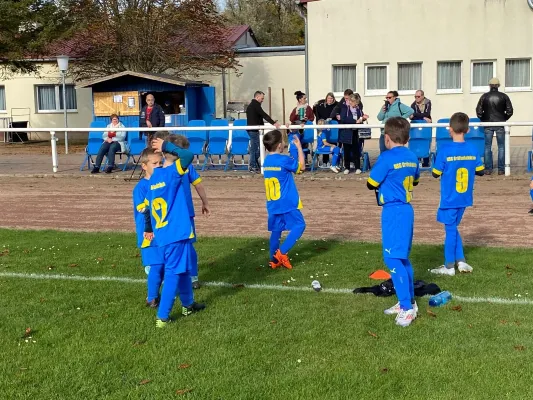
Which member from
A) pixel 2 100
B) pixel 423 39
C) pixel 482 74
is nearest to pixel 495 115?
pixel 423 39

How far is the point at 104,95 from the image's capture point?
2750cm

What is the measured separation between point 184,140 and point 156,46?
25.9 m

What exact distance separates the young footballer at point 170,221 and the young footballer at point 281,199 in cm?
223

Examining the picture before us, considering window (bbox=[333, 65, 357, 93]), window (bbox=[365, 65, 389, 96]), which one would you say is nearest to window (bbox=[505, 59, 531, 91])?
window (bbox=[365, 65, 389, 96])

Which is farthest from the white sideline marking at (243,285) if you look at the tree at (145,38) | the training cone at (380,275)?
the tree at (145,38)

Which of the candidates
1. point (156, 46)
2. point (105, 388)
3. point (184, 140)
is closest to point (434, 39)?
point (156, 46)

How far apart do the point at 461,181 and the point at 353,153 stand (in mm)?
8982

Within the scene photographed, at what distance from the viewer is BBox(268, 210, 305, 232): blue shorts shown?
27.8ft

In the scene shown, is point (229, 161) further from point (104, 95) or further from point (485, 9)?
point (485, 9)

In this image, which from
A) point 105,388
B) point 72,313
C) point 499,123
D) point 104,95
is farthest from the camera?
point 104,95

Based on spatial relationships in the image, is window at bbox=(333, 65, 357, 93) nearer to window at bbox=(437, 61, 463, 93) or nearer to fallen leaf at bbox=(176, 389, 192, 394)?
window at bbox=(437, 61, 463, 93)

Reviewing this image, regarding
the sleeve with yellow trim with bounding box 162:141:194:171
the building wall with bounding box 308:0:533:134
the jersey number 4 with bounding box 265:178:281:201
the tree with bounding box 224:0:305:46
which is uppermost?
the tree with bounding box 224:0:305:46

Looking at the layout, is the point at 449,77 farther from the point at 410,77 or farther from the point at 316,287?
→ the point at 316,287

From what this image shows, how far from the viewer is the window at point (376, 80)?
30853mm
